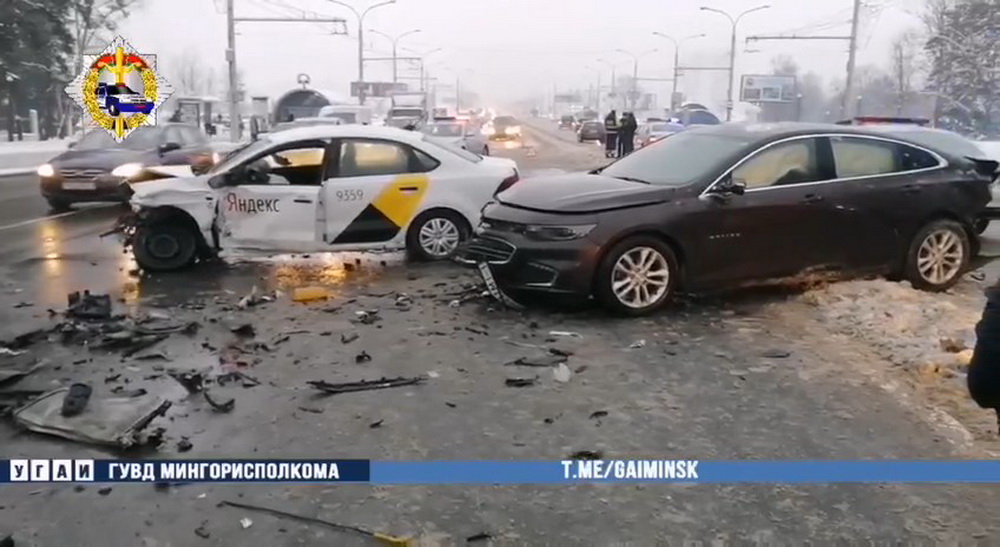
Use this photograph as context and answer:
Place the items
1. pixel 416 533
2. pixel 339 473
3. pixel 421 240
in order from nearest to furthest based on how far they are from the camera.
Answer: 1. pixel 416 533
2. pixel 339 473
3. pixel 421 240

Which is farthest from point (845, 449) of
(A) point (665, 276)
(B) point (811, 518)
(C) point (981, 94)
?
(C) point (981, 94)

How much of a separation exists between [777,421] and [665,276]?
241 centimetres

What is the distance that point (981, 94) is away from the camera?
174 ft

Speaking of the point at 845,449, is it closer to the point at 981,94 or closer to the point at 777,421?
the point at 777,421

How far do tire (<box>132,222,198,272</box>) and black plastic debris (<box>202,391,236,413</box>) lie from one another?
455 cm

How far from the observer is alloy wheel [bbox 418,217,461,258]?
31.6ft

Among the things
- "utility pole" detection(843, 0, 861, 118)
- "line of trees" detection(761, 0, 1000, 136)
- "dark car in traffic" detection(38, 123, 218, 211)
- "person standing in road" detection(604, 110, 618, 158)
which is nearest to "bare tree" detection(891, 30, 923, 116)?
"line of trees" detection(761, 0, 1000, 136)

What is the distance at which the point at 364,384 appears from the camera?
5.56m

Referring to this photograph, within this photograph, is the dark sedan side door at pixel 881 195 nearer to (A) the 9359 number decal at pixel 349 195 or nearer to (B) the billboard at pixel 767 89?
(A) the 9359 number decal at pixel 349 195

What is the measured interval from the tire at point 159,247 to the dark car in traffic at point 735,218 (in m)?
3.72

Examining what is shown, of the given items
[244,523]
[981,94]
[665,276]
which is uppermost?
[981,94]

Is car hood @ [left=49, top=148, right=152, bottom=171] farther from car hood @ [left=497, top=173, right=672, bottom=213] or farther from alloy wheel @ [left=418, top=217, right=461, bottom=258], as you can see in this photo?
car hood @ [left=497, top=173, right=672, bottom=213]

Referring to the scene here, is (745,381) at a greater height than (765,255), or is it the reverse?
(765,255)

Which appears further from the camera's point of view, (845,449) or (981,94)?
(981,94)
